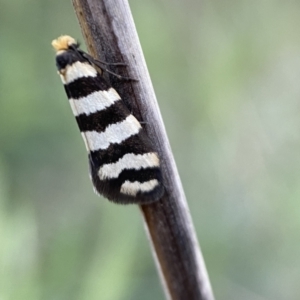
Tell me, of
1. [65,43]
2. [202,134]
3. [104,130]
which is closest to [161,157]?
[104,130]

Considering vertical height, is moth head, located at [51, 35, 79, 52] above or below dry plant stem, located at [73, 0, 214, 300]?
above

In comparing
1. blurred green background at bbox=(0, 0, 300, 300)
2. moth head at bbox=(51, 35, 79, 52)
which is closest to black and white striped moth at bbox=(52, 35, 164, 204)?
moth head at bbox=(51, 35, 79, 52)

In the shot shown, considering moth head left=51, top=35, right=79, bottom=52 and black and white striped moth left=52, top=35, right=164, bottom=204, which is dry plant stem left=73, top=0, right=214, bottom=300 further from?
moth head left=51, top=35, right=79, bottom=52

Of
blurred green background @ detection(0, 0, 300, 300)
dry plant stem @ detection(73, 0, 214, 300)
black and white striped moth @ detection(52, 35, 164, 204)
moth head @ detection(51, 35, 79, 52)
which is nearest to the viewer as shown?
dry plant stem @ detection(73, 0, 214, 300)

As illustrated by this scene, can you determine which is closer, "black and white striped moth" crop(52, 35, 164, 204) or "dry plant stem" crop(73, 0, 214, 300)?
"dry plant stem" crop(73, 0, 214, 300)

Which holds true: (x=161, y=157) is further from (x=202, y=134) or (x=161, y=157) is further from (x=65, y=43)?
(x=202, y=134)

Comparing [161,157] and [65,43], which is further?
[65,43]
